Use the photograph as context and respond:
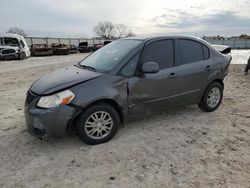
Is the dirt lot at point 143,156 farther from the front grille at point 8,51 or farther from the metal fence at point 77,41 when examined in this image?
the metal fence at point 77,41

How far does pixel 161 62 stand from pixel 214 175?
2056 millimetres

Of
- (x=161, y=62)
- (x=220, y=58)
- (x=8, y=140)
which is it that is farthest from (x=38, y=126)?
(x=220, y=58)

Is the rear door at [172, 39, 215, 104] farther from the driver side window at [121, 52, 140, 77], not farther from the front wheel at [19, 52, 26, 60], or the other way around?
the front wheel at [19, 52, 26, 60]

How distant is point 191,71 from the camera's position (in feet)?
15.0

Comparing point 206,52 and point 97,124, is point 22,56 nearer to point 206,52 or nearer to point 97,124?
point 206,52

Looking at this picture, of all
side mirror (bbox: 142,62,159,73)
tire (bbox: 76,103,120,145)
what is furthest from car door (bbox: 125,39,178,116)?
tire (bbox: 76,103,120,145)

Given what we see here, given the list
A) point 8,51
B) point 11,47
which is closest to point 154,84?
point 8,51

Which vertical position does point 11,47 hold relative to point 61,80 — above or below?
above

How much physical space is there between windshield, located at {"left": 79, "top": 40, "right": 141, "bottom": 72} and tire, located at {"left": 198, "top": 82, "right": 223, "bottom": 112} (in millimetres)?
1873

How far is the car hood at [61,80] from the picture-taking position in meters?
3.52

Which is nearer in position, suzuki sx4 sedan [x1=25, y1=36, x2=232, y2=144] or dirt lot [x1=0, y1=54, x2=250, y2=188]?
dirt lot [x1=0, y1=54, x2=250, y2=188]

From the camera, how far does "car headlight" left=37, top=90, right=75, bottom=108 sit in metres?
3.39

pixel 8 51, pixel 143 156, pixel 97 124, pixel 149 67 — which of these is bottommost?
pixel 143 156

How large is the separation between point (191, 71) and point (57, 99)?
252 cm
